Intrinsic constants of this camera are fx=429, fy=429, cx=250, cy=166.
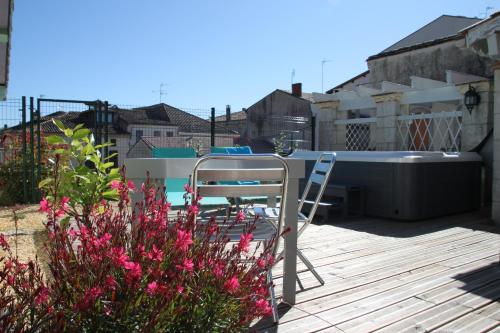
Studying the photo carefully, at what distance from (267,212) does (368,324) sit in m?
0.95

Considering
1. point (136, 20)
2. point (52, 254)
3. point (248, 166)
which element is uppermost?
point (136, 20)

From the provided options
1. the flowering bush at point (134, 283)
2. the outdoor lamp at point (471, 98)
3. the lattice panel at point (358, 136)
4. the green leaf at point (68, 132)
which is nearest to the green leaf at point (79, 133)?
the green leaf at point (68, 132)

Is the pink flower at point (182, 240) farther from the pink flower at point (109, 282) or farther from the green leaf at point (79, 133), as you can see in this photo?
the green leaf at point (79, 133)

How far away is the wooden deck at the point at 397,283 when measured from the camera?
7.13ft

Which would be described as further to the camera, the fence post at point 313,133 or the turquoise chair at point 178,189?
the fence post at point 313,133

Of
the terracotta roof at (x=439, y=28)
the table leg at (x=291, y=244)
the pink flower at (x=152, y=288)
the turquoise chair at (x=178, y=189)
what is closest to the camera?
the pink flower at (x=152, y=288)

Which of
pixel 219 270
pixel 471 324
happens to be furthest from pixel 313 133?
pixel 219 270

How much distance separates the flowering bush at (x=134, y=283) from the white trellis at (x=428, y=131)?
7363 millimetres

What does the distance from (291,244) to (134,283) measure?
4.34 ft

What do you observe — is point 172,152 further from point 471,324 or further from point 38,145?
point 471,324

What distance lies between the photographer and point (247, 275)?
1.45m

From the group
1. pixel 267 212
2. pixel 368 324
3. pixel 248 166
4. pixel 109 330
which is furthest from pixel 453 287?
pixel 109 330

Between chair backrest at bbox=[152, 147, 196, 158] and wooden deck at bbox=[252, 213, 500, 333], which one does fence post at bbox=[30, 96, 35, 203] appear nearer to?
chair backrest at bbox=[152, 147, 196, 158]

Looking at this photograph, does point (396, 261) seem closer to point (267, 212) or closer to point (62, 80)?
point (267, 212)
